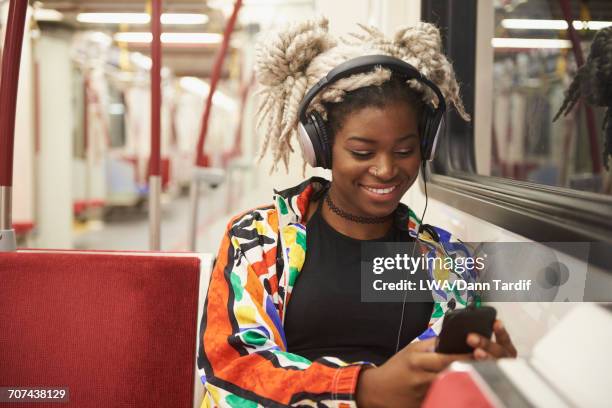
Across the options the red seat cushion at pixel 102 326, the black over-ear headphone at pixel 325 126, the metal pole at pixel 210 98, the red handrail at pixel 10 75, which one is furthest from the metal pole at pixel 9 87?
the metal pole at pixel 210 98

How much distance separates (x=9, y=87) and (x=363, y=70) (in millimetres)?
893

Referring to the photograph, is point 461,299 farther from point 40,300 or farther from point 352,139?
point 40,300

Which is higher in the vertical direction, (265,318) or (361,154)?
(361,154)

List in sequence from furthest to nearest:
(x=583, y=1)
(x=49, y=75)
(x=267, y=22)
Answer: (x=49, y=75) → (x=267, y=22) → (x=583, y=1)

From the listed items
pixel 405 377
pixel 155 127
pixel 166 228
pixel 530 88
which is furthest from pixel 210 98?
pixel 166 228

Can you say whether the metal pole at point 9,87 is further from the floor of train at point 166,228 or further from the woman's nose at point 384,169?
the floor of train at point 166,228

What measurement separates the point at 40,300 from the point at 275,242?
2.16ft

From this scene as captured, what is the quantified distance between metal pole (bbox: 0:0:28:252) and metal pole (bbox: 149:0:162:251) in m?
0.41

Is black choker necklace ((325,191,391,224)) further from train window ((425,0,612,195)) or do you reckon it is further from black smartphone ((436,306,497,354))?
black smartphone ((436,306,497,354))

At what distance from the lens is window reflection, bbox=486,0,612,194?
7.06 ft

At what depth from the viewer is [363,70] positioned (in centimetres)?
116

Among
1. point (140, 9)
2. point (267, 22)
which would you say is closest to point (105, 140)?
point (140, 9)

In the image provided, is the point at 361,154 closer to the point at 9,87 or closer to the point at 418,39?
the point at 418,39

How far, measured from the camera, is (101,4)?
658cm
